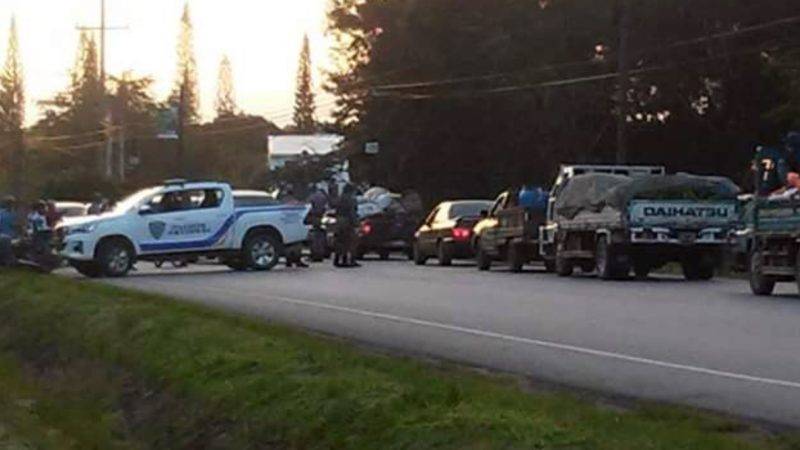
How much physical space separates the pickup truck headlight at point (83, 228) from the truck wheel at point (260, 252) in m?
3.17

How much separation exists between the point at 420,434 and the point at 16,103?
295 ft

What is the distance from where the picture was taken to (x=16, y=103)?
97.8 m

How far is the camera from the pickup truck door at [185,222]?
35406 mm

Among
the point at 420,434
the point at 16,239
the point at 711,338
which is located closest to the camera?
the point at 420,434

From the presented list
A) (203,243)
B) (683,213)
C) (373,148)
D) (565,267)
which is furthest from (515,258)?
(373,148)

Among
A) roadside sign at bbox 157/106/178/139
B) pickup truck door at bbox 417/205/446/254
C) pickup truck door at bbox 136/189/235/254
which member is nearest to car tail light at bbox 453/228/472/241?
pickup truck door at bbox 417/205/446/254

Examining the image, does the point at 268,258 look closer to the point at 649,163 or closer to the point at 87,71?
the point at 649,163

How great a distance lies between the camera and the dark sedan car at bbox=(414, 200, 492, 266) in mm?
41750

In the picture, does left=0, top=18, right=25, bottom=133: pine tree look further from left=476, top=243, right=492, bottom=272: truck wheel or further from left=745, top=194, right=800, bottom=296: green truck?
left=745, top=194, right=800, bottom=296: green truck

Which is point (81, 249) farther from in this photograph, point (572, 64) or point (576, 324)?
point (572, 64)

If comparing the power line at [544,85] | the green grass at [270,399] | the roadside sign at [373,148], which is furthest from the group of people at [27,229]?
the roadside sign at [373,148]

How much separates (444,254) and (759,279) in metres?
16.5

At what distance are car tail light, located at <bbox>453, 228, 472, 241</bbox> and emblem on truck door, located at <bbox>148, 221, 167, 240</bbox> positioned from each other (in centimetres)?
844

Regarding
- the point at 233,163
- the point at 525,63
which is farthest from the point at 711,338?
the point at 233,163
